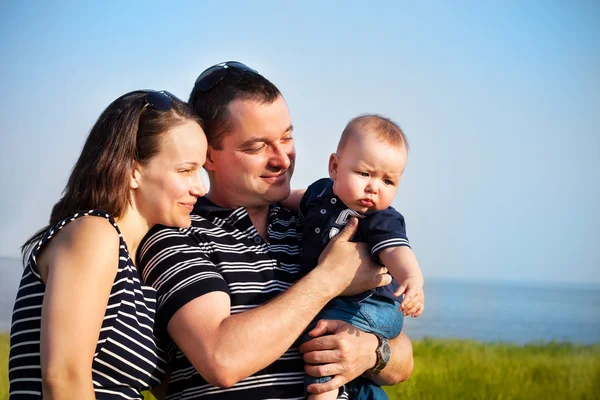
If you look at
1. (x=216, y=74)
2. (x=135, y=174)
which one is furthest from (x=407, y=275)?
(x=216, y=74)

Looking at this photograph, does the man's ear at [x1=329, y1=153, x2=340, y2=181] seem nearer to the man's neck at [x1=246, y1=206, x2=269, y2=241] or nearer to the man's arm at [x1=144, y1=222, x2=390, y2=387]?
the man's neck at [x1=246, y1=206, x2=269, y2=241]

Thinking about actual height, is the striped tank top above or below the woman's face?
below

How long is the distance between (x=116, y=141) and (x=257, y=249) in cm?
86

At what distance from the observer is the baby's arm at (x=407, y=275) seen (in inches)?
110

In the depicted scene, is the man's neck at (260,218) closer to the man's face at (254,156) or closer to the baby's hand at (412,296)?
the man's face at (254,156)

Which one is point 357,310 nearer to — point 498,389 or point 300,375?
point 300,375

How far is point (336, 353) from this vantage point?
305 cm

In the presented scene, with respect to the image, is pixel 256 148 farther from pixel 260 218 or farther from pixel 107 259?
pixel 107 259

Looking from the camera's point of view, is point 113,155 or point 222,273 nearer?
point 113,155

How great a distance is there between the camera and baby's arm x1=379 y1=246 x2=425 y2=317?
9.20 ft

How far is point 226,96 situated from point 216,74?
0.55 ft

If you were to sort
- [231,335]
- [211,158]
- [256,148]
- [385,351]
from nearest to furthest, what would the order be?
[231,335] < [385,351] < [256,148] < [211,158]

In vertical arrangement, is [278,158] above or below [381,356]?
above

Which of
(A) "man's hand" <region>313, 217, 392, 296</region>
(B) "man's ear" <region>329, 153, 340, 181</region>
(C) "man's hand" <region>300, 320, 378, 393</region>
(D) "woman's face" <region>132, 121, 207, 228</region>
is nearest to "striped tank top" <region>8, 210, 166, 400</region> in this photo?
(D) "woman's face" <region>132, 121, 207, 228</region>
